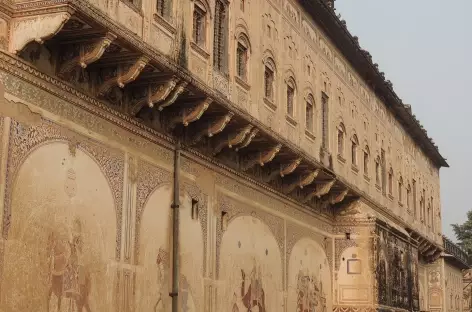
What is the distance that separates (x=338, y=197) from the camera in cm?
2259

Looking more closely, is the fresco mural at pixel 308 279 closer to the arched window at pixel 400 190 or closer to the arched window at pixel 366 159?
the arched window at pixel 366 159

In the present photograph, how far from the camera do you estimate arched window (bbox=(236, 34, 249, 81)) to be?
16.7 m

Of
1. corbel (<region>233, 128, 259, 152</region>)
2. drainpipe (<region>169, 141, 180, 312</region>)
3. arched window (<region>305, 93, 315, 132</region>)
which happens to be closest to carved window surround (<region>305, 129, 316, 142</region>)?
arched window (<region>305, 93, 315, 132</region>)

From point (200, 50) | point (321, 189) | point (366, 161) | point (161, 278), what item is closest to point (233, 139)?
point (200, 50)

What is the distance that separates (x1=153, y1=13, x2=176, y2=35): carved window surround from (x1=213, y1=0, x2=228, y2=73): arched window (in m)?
1.90

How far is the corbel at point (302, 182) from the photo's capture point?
65.0ft

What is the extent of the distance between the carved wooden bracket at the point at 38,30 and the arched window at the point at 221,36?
5672 mm

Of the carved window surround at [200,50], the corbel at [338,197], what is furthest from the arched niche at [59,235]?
the corbel at [338,197]

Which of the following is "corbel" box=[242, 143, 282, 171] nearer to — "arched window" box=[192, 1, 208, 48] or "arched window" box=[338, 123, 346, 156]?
"arched window" box=[192, 1, 208, 48]

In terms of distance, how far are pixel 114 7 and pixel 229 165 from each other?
18.6 feet

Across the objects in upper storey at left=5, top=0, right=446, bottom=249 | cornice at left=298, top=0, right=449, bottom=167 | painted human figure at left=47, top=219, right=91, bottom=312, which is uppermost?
cornice at left=298, top=0, right=449, bottom=167

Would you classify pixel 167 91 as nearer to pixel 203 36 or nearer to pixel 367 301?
pixel 203 36

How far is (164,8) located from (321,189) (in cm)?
890

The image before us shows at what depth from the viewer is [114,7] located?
38.9 ft
